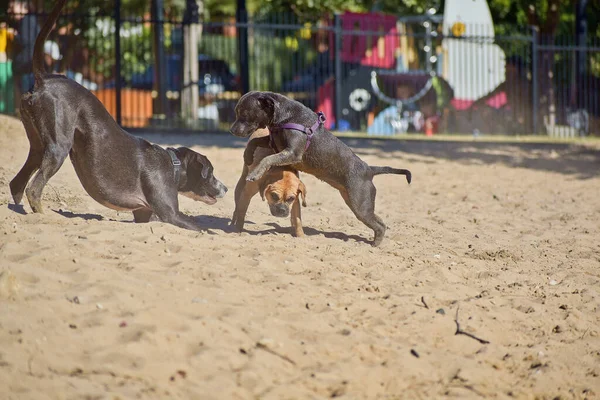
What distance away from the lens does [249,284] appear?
18.3 ft

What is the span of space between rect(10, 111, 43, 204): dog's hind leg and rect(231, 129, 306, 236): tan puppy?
5.63 feet

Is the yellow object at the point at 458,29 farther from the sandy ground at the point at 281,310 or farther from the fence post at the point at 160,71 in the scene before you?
the sandy ground at the point at 281,310

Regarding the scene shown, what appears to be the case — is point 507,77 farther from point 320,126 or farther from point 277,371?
point 277,371

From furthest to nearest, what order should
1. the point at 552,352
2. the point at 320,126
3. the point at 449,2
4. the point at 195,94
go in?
1. the point at 449,2
2. the point at 195,94
3. the point at 320,126
4. the point at 552,352

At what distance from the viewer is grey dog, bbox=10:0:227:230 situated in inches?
264

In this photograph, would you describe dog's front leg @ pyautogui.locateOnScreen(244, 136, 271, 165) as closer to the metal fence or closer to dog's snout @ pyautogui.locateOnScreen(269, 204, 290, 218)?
dog's snout @ pyautogui.locateOnScreen(269, 204, 290, 218)

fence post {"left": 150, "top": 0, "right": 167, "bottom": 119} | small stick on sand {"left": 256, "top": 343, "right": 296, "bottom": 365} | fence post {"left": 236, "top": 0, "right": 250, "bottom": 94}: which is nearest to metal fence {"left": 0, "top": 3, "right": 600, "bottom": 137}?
fence post {"left": 150, "top": 0, "right": 167, "bottom": 119}

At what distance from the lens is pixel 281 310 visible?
523 centimetres

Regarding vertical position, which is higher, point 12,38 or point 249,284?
point 12,38

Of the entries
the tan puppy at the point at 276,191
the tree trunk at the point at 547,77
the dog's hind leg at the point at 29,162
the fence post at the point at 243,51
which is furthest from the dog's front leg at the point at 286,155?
the tree trunk at the point at 547,77

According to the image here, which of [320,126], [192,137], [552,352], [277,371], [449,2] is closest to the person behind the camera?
[277,371]

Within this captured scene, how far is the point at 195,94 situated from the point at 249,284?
13.3 m

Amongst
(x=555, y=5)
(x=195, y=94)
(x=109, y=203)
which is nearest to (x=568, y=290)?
(x=109, y=203)

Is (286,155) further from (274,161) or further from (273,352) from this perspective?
(273,352)
